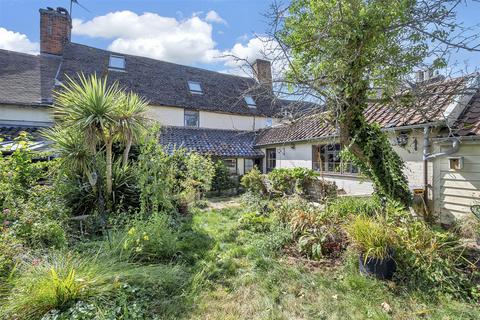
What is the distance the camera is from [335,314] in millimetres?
3047

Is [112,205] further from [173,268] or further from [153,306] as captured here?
[153,306]

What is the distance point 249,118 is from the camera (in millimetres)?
17375

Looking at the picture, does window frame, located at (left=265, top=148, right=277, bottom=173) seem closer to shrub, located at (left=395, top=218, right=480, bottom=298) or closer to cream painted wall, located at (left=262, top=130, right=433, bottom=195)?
cream painted wall, located at (left=262, top=130, right=433, bottom=195)

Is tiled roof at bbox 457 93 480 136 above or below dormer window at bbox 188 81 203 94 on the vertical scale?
below

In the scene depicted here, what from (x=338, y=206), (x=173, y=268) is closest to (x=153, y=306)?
(x=173, y=268)

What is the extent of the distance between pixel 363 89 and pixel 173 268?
16.1 ft

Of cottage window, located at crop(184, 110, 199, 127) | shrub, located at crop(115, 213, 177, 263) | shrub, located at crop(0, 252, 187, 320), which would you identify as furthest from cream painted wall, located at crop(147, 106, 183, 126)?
shrub, located at crop(0, 252, 187, 320)

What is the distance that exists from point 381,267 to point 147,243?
379 centimetres

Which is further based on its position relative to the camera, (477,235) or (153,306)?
(477,235)

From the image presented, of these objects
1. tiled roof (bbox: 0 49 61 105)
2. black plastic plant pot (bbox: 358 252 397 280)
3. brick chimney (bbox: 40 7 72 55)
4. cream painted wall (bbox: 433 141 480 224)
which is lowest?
black plastic plant pot (bbox: 358 252 397 280)

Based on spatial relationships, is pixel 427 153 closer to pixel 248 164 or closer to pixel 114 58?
pixel 248 164

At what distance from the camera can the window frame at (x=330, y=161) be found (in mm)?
9711

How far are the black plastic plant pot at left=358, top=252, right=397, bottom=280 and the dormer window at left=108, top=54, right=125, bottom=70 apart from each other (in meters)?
16.7

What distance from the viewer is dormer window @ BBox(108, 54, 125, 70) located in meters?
15.4
